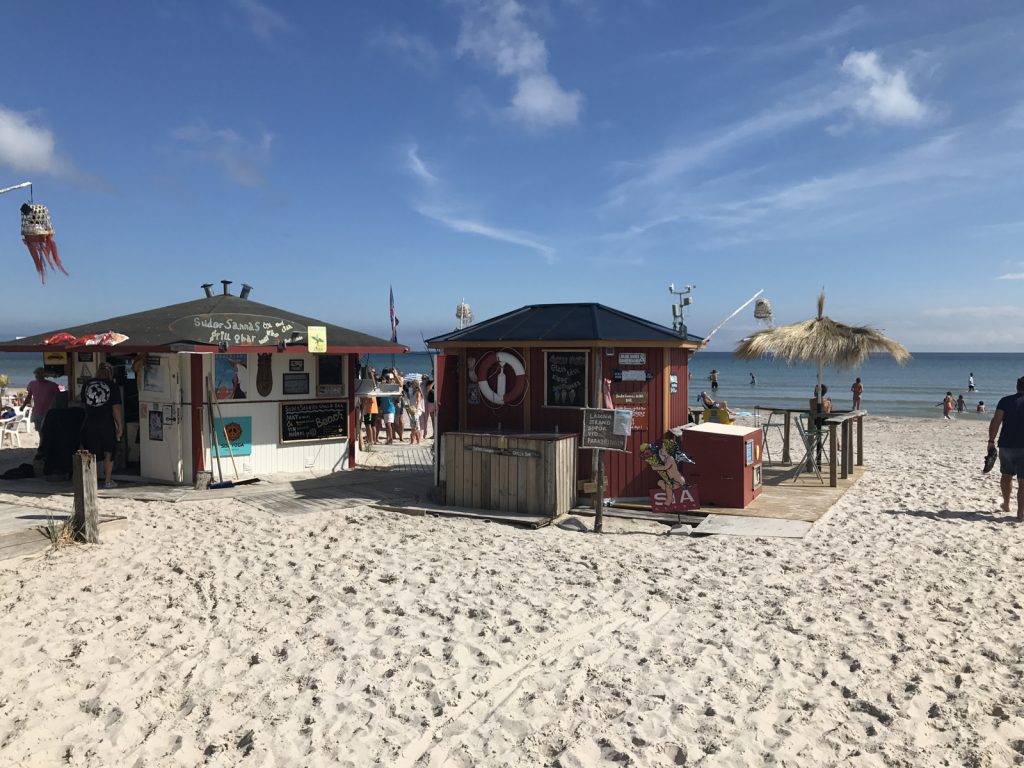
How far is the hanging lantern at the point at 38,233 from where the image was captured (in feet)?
29.0

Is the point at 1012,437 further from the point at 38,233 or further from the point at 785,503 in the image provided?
the point at 38,233

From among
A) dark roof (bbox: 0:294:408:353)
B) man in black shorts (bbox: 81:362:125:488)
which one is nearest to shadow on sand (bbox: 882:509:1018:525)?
dark roof (bbox: 0:294:408:353)

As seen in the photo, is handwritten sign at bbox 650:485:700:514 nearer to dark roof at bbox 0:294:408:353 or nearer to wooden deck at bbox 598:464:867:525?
wooden deck at bbox 598:464:867:525

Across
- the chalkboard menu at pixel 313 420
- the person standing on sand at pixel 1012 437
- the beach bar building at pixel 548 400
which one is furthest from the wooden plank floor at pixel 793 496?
the chalkboard menu at pixel 313 420

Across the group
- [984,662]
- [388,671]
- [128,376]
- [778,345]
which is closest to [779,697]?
[984,662]

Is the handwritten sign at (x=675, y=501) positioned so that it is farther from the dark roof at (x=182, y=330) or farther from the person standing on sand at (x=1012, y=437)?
the dark roof at (x=182, y=330)

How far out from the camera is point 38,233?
8.90 meters

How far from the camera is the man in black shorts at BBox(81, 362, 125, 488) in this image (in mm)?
8714

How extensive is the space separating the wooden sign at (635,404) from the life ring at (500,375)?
1.15m

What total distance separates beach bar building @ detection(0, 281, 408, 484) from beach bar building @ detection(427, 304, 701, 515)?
2.33 m

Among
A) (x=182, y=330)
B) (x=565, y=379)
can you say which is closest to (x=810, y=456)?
(x=565, y=379)

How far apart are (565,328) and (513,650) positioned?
4.90m

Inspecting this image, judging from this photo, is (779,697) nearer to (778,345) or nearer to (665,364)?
(665,364)

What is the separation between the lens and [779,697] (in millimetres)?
3906
